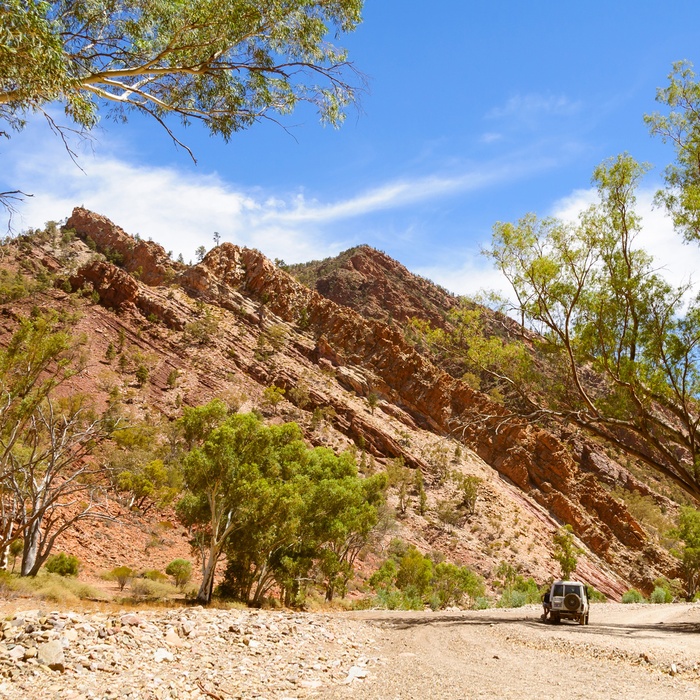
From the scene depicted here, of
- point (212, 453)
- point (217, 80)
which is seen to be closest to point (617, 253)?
point (217, 80)

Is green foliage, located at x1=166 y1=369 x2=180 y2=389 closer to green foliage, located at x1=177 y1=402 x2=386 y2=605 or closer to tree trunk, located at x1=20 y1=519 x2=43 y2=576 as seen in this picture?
green foliage, located at x1=177 y1=402 x2=386 y2=605

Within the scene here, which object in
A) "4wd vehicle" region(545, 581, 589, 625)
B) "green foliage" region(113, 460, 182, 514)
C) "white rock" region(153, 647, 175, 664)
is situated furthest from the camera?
"green foliage" region(113, 460, 182, 514)

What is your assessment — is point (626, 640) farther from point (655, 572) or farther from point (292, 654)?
point (655, 572)

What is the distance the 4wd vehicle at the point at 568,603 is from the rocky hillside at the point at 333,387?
20.9 meters

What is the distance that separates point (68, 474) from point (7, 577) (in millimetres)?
18083

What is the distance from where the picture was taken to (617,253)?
15.5 meters

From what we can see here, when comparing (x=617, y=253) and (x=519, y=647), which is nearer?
(x=519, y=647)

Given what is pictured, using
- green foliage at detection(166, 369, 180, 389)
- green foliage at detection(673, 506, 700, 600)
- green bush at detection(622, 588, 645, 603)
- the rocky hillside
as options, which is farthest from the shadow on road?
green foliage at detection(166, 369, 180, 389)

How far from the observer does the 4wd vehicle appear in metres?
15.8

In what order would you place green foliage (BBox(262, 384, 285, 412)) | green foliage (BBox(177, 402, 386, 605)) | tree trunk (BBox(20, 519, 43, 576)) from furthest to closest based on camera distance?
green foliage (BBox(262, 384, 285, 412)) → green foliage (BBox(177, 402, 386, 605)) → tree trunk (BBox(20, 519, 43, 576))

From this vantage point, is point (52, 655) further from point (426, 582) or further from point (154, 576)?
point (426, 582)

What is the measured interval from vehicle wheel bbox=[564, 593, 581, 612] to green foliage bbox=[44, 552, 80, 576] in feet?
55.5

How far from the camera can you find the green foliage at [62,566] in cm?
1887

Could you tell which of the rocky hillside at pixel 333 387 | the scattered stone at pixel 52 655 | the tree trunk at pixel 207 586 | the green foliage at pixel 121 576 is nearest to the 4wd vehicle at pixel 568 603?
the tree trunk at pixel 207 586
